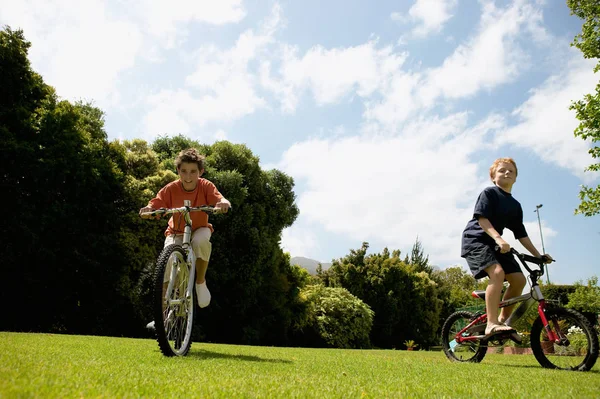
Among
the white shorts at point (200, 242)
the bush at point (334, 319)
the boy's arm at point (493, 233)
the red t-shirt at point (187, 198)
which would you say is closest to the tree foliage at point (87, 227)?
the bush at point (334, 319)

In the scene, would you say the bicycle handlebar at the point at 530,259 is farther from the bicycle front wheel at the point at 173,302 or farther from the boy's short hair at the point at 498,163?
the bicycle front wheel at the point at 173,302

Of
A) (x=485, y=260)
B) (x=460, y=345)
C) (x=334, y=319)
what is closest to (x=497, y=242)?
(x=485, y=260)

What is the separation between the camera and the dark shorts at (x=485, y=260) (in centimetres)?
495

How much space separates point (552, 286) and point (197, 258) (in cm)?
3014

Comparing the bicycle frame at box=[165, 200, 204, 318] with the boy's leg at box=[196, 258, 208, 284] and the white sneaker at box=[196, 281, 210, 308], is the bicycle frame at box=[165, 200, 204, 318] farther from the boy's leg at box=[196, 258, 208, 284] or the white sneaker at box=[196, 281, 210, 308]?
the white sneaker at box=[196, 281, 210, 308]

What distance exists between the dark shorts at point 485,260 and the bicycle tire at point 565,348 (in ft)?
1.89

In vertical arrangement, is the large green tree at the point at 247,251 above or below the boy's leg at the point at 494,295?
above

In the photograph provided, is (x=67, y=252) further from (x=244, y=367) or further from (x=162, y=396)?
(x=162, y=396)

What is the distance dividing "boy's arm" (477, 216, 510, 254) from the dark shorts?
0.21 meters

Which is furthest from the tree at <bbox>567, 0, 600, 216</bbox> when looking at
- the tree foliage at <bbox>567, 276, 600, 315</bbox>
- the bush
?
the bush

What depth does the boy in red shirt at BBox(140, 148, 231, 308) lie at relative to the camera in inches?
185

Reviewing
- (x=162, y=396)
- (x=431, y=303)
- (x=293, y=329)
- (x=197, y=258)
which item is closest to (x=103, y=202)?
(x=293, y=329)

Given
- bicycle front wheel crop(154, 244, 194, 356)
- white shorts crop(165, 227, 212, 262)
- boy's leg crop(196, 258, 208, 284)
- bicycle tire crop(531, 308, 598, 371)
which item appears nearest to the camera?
bicycle front wheel crop(154, 244, 194, 356)

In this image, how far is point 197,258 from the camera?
15.5ft
